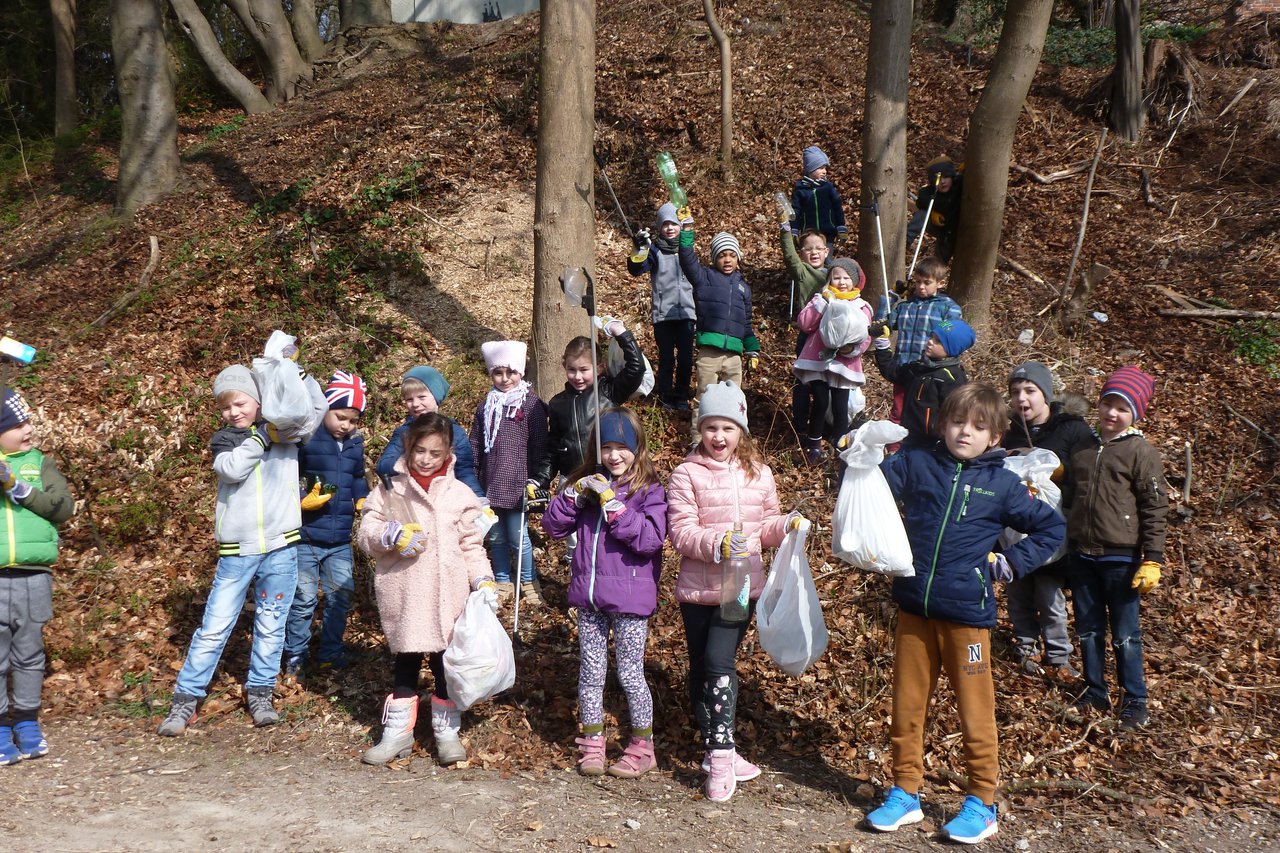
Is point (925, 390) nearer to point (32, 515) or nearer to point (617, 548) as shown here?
point (617, 548)

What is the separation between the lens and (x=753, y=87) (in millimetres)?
12555

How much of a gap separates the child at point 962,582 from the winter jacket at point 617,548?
1.18 metres

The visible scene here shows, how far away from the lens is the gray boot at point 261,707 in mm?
5133

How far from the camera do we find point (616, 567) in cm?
457

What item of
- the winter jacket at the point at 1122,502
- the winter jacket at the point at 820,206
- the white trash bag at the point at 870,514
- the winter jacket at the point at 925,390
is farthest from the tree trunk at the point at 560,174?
the winter jacket at the point at 1122,502

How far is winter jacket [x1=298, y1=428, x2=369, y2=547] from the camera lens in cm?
550

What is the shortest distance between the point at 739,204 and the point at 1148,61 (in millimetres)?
5756

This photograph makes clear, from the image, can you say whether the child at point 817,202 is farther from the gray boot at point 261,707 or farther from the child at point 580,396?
the gray boot at point 261,707

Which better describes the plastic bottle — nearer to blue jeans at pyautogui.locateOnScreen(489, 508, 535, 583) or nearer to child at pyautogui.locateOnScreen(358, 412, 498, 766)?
child at pyautogui.locateOnScreen(358, 412, 498, 766)

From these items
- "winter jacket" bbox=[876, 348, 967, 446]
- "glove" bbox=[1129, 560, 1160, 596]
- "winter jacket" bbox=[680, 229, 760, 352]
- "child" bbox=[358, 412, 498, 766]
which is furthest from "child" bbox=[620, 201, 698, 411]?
"glove" bbox=[1129, 560, 1160, 596]

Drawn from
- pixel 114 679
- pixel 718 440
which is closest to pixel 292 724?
pixel 114 679

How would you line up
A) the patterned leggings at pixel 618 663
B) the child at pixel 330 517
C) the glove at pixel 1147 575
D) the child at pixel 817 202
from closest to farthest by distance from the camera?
the patterned leggings at pixel 618 663 → the glove at pixel 1147 575 → the child at pixel 330 517 → the child at pixel 817 202

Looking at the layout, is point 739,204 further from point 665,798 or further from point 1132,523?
point 665,798

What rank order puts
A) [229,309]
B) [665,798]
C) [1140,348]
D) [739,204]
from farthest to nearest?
[739,204]
[229,309]
[1140,348]
[665,798]
